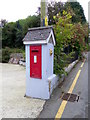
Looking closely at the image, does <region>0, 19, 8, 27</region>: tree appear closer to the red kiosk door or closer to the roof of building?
the roof of building

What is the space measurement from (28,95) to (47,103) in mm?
756

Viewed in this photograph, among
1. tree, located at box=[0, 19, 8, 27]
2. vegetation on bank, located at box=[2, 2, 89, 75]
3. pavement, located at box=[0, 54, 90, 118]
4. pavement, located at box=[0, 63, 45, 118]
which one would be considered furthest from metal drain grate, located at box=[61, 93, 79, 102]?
tree, located at box=[0, 19, 8, 27]

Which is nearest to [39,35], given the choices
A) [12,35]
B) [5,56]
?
[5,56]

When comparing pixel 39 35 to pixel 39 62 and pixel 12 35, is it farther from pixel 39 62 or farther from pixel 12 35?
pixel 12 35

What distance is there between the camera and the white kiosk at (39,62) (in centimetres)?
362

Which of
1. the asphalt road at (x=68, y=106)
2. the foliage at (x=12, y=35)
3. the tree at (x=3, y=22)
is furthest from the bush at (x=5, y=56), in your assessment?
the asphalt road at (x=68, y=106)

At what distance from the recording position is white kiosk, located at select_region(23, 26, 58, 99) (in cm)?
362

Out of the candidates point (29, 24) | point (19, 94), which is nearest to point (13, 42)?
point (29, 24)

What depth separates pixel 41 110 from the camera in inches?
121

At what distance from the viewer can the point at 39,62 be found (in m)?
3.72

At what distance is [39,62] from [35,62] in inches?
5.6

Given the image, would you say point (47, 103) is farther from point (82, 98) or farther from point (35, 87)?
point (82, 98)

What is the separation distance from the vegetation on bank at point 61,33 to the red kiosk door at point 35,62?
1352mm

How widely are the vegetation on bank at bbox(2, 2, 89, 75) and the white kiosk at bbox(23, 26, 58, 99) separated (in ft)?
4.39
